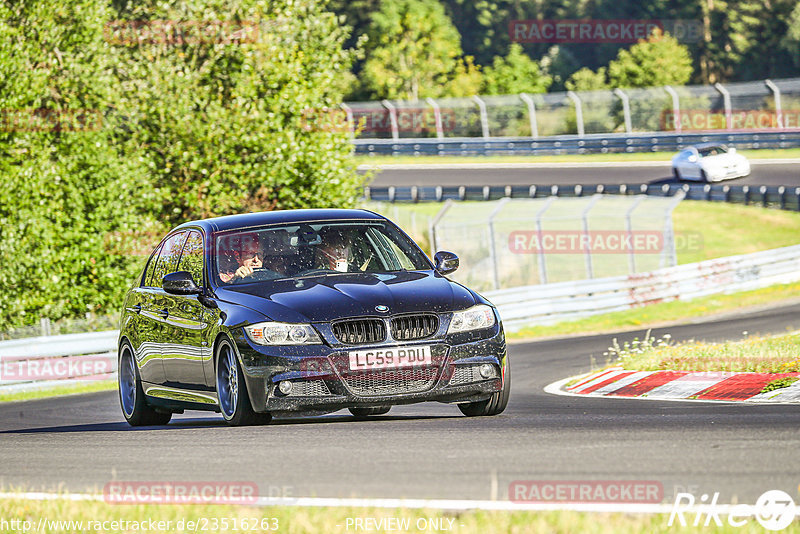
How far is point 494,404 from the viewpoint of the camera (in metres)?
9.09

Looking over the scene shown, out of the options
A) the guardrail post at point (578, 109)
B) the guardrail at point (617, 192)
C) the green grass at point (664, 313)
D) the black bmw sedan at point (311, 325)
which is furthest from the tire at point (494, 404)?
the guardrail post at point (578, 109)

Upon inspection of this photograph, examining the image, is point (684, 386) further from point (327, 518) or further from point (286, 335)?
point (327, 518)

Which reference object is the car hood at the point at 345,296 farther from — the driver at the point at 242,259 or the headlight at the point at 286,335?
the driver at the point at 242,259

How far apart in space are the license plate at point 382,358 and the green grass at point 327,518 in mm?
2614

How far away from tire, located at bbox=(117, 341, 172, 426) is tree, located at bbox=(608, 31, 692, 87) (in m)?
64.3


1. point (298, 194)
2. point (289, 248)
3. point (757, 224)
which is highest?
point (289, 248)

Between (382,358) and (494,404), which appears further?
(494,404)

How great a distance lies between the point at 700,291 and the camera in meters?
28.5

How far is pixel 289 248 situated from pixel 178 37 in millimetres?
20698

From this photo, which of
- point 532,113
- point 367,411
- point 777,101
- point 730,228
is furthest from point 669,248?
point 532,113

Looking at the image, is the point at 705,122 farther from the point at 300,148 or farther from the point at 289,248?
the point at 289,248

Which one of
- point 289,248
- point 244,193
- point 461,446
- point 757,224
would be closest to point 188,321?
point 289,248

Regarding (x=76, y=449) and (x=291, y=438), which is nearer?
(x=291, y=438)

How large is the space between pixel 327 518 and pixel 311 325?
10.3 feet
